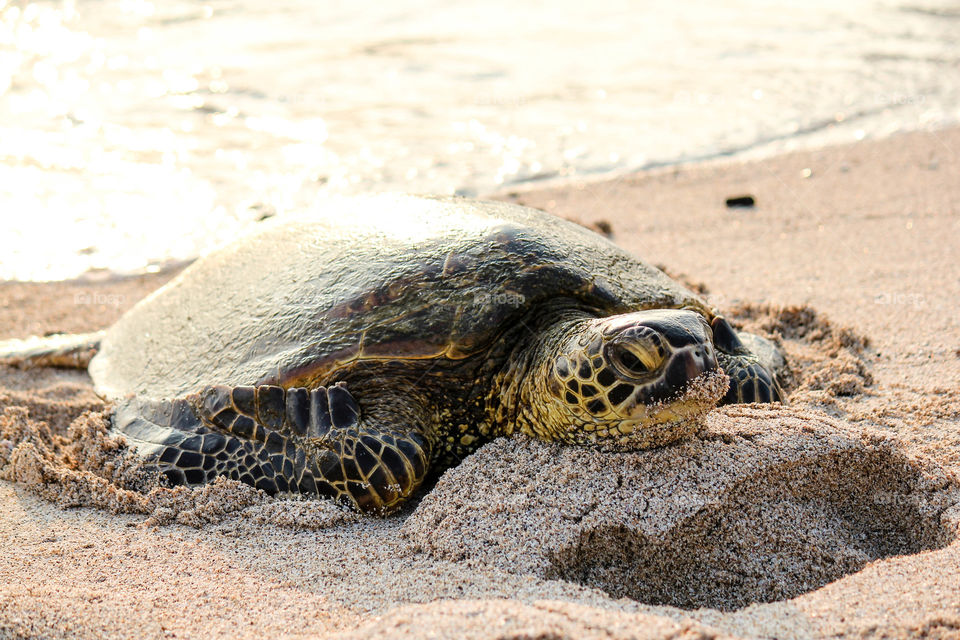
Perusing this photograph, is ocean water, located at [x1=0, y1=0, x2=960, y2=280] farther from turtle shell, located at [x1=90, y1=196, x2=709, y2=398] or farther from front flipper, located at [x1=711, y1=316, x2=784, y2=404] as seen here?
front flipper, located at [x1=711, y1=316, x2=784, y2=404]

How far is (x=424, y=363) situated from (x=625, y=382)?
760 millimetres

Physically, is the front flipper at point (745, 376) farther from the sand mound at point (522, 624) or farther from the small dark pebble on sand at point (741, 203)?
the small dark pebble on sand at point (741, 203)

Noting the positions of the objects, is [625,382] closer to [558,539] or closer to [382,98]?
[558,539]

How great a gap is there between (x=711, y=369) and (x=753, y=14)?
12.2 metres

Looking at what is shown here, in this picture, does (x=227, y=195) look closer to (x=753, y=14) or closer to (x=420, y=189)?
(x=420, y=189)

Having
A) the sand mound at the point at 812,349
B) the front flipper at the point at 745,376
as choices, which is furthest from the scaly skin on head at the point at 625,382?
the sand mound at the point at 812,349

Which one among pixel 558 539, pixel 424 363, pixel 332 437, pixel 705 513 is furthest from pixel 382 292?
pixel 705 513

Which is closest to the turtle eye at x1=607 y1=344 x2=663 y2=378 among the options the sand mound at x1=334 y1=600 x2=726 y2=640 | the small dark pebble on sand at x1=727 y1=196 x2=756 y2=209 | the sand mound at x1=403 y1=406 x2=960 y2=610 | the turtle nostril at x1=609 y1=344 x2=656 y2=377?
the turtle nostril at x1=609 y1=344 x2=656 y2=377

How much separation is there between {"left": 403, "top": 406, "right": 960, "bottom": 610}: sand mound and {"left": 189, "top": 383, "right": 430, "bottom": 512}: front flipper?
0.18 m

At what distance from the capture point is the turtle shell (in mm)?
2904

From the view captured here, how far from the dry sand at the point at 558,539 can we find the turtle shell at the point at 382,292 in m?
0.42

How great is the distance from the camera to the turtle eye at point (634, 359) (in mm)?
2410

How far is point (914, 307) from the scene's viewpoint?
4.21 m

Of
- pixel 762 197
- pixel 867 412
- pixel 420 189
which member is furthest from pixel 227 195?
pixel 867 412
